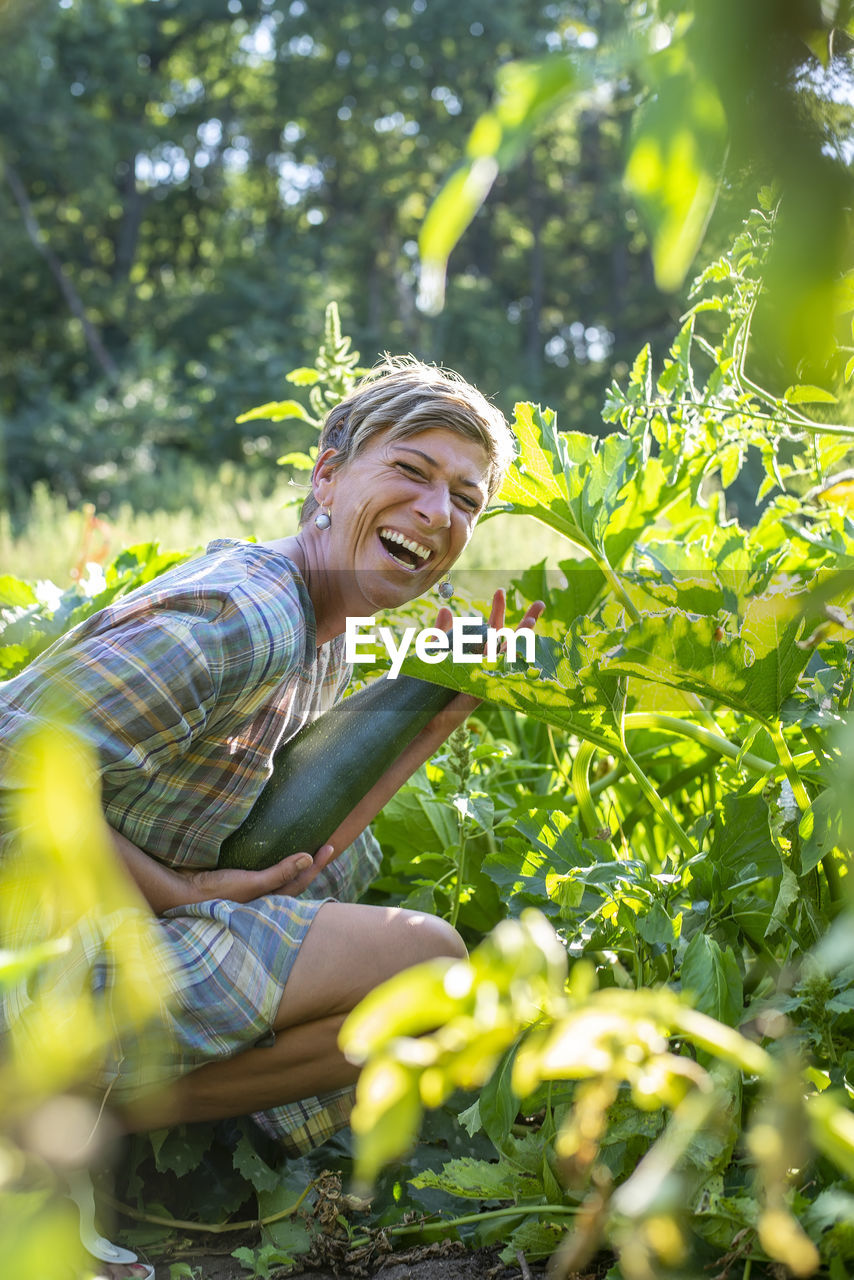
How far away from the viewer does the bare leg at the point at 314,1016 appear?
1.83 metres

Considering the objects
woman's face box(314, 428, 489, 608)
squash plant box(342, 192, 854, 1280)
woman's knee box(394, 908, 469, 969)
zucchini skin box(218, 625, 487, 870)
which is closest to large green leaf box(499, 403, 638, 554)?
squash plant box(342, 192, 854, 1280)

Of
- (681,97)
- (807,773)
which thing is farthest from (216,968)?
(681,97)

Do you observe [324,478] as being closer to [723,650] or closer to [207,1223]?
[723,650]

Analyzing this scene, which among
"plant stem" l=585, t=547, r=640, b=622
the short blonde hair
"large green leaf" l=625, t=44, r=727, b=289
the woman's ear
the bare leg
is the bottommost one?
the bare leg

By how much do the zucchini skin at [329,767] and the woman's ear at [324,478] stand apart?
1.26 feet

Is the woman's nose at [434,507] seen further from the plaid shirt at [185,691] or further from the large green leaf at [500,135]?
the large green leaf at [500,135]

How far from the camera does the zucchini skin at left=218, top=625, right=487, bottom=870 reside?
79.9 inches

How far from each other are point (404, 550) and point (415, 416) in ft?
0.86

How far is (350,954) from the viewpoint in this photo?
185cm

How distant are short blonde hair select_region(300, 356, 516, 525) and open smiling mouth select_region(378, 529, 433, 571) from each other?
19 cm

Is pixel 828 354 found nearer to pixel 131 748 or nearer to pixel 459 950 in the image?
Result: pixel 131 748

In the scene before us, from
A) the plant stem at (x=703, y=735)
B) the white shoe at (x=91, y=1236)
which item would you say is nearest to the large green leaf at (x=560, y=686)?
the plant stem at (x=703, y=735)

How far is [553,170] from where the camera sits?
32.1 m

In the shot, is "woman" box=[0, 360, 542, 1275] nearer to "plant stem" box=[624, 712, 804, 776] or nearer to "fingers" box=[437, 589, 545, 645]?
"fingers" box=[437, 589, 545, 645]
